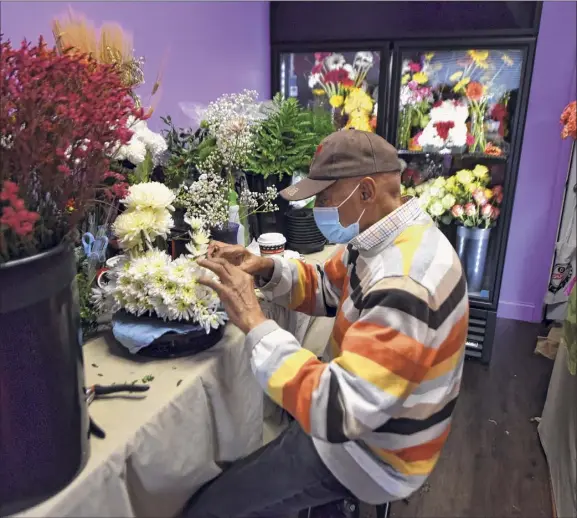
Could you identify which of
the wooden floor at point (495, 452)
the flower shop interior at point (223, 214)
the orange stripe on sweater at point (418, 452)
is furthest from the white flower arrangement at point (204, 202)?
the wooden floor at point (495, 452)

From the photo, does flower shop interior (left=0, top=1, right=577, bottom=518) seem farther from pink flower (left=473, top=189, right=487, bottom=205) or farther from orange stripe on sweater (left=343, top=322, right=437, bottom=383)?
orange stripe on sweater (left=343, top=322, right=437, bottom=383)

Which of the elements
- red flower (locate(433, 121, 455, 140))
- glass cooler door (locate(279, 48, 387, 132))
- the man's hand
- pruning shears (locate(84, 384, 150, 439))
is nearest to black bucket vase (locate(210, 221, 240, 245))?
the man's hand

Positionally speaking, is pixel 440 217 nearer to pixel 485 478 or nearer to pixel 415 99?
pixel 415 99

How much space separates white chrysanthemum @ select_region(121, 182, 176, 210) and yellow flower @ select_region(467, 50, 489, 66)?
235 centimetres

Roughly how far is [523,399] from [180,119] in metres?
2.28

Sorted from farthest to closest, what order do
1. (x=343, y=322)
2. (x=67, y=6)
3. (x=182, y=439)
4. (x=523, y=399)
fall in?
(x=523, y=399), (x=67, y=6), (x=343, y=322), (x=182, y=439)

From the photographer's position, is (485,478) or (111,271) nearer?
(111,271)

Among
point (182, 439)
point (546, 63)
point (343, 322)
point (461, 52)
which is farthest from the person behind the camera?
point (546, 63)

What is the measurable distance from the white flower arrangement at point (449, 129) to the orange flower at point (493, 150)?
0.13 metres

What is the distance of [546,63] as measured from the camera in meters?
3.25

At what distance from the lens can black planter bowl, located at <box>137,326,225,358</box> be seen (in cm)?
125

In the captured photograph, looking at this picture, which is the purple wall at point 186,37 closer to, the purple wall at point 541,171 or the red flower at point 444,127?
the red flower at point 444,127

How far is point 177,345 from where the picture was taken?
1.26 meters

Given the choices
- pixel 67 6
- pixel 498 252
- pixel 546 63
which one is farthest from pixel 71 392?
pixel 546 63
